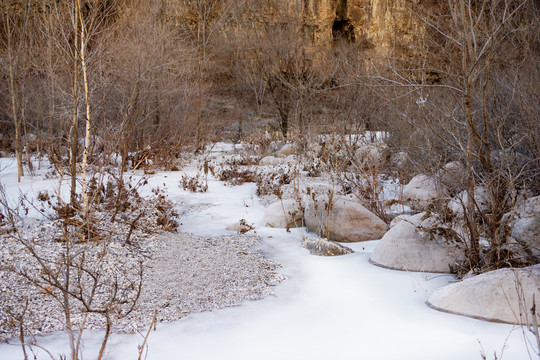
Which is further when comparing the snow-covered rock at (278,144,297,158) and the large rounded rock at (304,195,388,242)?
the snow-covered rock at (278,144,297,158)

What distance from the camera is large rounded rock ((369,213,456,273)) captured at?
4.43 metres

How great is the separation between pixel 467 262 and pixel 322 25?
872 inches

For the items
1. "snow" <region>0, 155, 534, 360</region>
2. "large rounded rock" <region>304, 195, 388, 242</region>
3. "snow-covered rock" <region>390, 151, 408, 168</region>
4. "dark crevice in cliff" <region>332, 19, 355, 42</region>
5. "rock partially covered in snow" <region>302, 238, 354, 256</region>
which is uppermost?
"dark crevice in cliff" <region>332, 19, 355, 42</region>

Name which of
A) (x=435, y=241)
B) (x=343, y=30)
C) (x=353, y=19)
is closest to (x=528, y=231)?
(x=435, y=241)

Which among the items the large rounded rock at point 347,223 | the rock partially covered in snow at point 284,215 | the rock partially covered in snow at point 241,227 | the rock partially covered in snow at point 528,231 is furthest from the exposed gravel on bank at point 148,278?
the rock partially covered in snow at point 528,231

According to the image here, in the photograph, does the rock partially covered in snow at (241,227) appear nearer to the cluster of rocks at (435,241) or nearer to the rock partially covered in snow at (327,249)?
the cluster of rocks at (435,241)

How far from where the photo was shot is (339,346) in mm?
3207

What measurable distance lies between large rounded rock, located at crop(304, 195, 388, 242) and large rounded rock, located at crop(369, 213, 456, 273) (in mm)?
951

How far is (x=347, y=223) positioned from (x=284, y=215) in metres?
0.91

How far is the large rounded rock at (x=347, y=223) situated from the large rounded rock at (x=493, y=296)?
2.13 metres

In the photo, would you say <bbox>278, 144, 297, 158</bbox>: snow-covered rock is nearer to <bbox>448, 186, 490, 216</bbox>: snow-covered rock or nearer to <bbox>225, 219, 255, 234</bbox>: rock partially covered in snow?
<bbox>225, 219, 255, 234</bbox>: rock partially covered in snow

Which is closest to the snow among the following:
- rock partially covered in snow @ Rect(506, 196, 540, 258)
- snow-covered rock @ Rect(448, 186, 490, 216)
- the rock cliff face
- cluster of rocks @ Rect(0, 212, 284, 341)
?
cluster of rocks @ Rect(0, 212, 284, 341)

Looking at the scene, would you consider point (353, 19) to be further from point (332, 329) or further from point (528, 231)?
point (332, 329)

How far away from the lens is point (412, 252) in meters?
4.58
